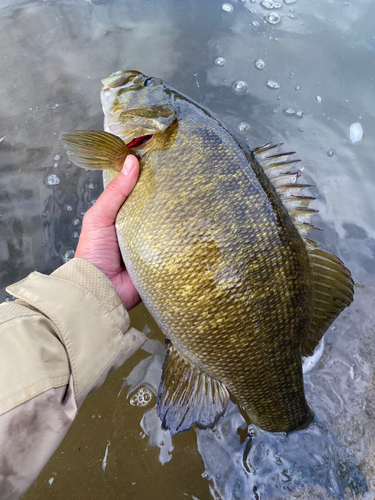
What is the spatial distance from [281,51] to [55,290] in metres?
3.35

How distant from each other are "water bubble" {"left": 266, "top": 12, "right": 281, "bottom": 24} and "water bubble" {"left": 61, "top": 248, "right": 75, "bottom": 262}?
323 centimetres

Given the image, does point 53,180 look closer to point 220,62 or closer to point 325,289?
point 220,62

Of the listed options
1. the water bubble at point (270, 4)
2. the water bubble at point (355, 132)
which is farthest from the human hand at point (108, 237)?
the water bubble at point (270, 4)

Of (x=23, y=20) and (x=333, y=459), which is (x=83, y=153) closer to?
(x=333, y=459)

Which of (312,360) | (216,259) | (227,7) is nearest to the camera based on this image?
(216,259)

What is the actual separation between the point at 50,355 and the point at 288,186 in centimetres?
130

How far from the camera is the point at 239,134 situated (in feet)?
9.08

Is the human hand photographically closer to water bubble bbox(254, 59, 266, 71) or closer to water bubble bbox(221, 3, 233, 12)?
water bubble bbox(254, 59, 266, 71)

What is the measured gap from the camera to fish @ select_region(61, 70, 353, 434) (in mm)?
1400

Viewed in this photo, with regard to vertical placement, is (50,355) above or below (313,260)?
below

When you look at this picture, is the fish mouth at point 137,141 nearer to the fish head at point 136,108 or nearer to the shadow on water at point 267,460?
the fish head at point 136,108

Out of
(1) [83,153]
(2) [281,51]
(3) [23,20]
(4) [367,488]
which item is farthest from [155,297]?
(3) [23,20]

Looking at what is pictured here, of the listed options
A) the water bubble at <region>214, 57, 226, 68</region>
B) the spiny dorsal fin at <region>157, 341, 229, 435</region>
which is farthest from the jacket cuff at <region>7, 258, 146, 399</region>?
the water bubble at <region>214, 57, 226, 68</region>

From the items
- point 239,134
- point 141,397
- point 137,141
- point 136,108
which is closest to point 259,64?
point 239,134
